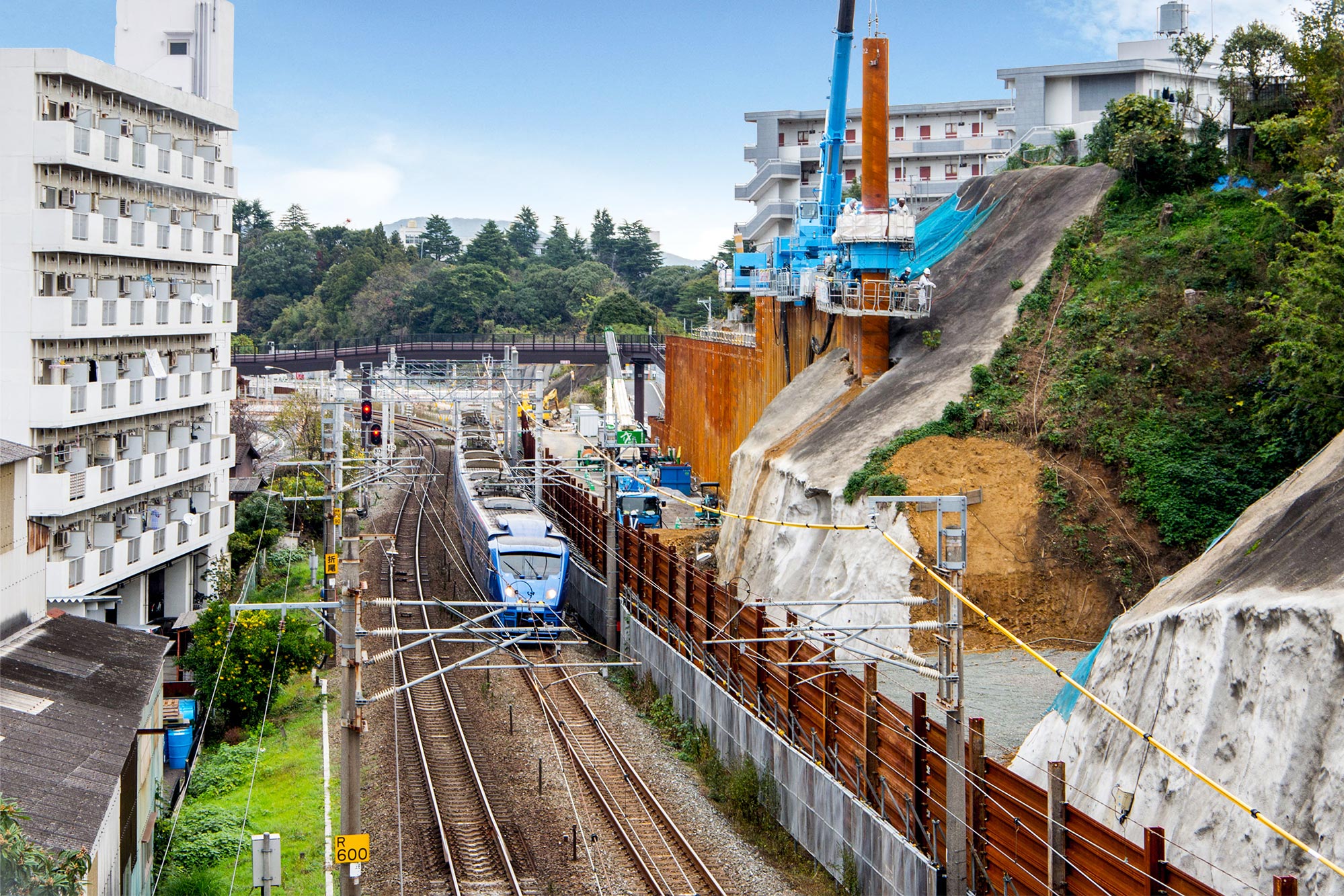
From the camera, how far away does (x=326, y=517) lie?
114ft

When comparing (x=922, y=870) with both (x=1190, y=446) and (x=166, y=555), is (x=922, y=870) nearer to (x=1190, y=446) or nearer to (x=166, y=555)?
(x=1190, y=446)

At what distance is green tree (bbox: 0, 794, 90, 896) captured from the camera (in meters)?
10.9

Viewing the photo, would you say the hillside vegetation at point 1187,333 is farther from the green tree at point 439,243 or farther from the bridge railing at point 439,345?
the green tree at point 439,243

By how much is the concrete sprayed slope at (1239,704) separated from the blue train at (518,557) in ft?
39.9

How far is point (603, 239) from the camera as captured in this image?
480 feet

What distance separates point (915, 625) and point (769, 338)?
3398 centimetres

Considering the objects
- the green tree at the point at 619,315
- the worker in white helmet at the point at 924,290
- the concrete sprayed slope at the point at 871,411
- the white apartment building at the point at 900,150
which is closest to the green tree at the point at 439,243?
the green tree at the point at 619,315

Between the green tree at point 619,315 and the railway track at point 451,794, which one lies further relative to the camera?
the green tree at point 619,315

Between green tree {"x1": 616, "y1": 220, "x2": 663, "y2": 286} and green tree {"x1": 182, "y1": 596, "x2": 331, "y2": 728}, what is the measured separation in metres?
116

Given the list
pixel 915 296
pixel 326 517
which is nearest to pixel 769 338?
pixel 915 296

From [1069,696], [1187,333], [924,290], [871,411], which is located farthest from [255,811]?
[924,290]

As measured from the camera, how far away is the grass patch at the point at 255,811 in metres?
19.3

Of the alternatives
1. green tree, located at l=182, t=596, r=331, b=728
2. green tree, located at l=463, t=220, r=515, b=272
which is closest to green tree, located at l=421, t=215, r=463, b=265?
green tree, located at l=463, t=220, r=515, b=272

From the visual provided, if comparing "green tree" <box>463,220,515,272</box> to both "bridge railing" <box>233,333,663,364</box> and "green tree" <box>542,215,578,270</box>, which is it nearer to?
"green tree" <box>542,215,578,270</box>
